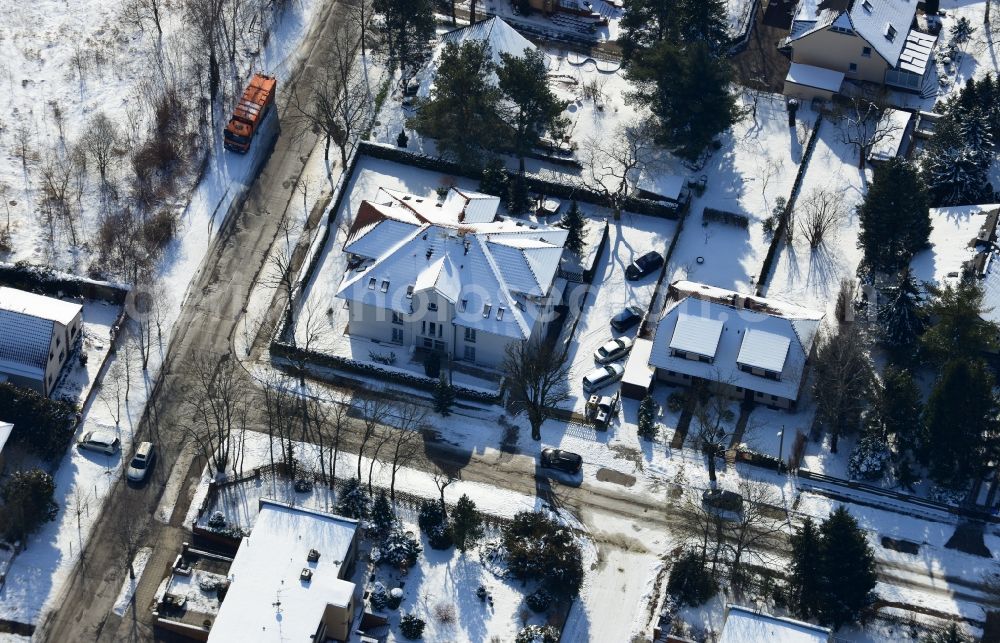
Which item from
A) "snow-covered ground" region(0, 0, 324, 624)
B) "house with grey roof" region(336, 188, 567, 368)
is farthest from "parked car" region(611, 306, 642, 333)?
"snow-covered ground" region(0, 0, 324, 624)

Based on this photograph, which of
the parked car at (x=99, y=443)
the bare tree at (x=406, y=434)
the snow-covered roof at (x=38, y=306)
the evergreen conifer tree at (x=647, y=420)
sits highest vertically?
the evergreen conifer tree at (x=647, y=420)

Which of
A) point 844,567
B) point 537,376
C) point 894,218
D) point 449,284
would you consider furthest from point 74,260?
point 844,567

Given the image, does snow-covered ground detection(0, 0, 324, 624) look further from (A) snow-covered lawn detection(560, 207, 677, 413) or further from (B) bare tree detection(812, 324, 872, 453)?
(B) bare tree detection(812, 324, 872, 453)

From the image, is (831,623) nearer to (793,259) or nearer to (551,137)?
(793,259)

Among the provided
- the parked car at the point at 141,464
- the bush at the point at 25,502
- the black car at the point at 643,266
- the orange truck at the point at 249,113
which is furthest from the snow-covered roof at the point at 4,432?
the black car at the point at 643,266


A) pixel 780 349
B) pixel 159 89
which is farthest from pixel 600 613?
pixel 159 89

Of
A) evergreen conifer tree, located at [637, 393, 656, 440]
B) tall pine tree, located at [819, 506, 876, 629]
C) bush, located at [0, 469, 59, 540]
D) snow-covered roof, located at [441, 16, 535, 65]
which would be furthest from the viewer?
snow-covered roof, located at [441, 16, 535, 65]

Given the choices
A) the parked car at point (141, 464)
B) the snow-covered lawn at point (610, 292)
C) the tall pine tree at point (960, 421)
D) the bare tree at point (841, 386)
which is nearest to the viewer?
the tall pine tree at point (960, 421)

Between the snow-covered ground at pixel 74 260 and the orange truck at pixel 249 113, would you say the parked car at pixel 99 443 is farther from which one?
the orange truck at pixel 249 113
